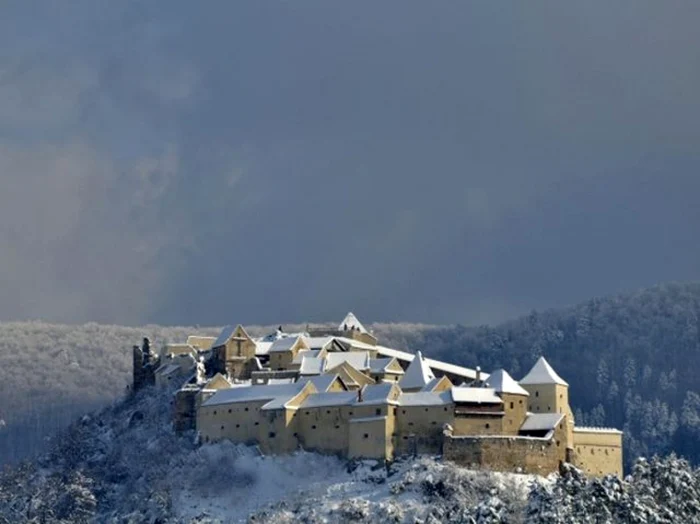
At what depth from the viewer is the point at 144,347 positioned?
148 metres

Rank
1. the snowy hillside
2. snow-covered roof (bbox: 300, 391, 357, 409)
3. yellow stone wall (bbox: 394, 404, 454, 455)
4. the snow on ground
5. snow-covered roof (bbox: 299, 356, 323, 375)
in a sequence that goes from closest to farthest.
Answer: the snowy hillside < the snow on ground < yellow stone wall (bbox: 394, 404, 454, 455) < snow-covered roof (bbox: 300, 391, 357, 409) < snow-covered roof (bbox: 299, 356, 323, 375)

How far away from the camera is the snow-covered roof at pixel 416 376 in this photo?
128m

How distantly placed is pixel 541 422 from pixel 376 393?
11246 mm

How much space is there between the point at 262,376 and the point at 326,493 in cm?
1736

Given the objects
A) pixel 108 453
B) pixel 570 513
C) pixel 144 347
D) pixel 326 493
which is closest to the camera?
pixel 570 513

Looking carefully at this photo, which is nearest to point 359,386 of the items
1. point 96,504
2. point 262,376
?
point 262,376

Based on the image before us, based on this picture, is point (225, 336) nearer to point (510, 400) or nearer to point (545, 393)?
point (545, 393)

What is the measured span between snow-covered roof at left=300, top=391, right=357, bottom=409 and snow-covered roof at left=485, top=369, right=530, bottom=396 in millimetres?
9408

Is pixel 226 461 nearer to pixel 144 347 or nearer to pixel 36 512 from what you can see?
pixel 36 512

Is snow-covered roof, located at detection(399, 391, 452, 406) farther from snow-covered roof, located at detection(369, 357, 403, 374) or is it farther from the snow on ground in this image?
snow-covered roof, located at detection(369, 357, 403, 374)

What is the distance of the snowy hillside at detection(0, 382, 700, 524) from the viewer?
9969 cm

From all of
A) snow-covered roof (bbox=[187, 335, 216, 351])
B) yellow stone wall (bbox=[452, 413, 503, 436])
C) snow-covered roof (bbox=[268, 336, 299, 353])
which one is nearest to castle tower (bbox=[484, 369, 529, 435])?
yellow stone wall (bbox=[452, 413, 503, 436])

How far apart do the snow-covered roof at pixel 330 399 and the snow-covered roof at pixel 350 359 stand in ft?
25.7

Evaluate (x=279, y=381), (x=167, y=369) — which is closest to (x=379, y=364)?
(x=279, y=381)
